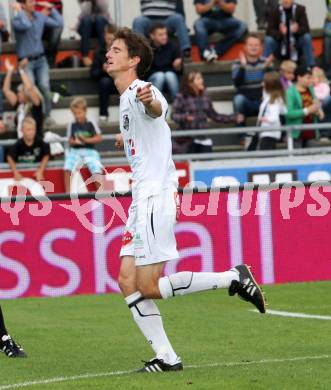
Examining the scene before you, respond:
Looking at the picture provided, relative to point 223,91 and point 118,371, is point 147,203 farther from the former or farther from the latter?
point 223,91

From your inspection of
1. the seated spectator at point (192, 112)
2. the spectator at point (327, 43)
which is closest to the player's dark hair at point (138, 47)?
the seated spectator at point (192, 112)

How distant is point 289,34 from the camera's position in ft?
66.0

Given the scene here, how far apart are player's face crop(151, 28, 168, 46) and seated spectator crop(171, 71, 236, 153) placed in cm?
89

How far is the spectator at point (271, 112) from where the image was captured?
18.6 metres

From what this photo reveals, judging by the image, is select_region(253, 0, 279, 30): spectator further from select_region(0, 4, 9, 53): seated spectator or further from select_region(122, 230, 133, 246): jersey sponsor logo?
select_region(122, 230, 133, 246): jersey sponsor logo

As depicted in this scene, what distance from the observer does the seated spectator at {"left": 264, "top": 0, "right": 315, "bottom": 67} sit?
787 inches

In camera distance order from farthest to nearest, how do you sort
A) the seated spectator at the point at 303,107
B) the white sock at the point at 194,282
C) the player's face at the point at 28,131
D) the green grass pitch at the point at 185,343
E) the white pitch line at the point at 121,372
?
the seated spectator at the point at 303,107 < the player's face at the point at 28,131 < the white sock at the point at 194,282 < the white pitch line at the point at 121,372 < the green grass pitch at the point at 185,343

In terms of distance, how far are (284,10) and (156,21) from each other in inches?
83.1

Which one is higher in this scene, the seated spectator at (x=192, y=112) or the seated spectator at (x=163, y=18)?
the seated spectator at (x=163, y=18)

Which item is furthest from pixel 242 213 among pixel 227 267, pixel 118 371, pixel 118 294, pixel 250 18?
pixel 250 18

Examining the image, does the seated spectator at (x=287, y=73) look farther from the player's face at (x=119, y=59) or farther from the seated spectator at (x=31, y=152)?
the player's face at (x=119, y=59)

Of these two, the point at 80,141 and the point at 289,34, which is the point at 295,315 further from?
the point at 289,34

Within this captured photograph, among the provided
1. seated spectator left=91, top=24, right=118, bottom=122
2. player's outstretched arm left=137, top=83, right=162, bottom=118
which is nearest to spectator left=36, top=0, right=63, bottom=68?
seated spectator left=91, top=24, right=118, bottom=122

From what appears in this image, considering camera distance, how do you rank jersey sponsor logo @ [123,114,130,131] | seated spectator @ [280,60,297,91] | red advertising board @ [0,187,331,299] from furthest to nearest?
seated spectator @ [280,60,297,91] → red advertising board @ [0,187,331,299] → jersey sponsor logo @ [123,114,130,131]
